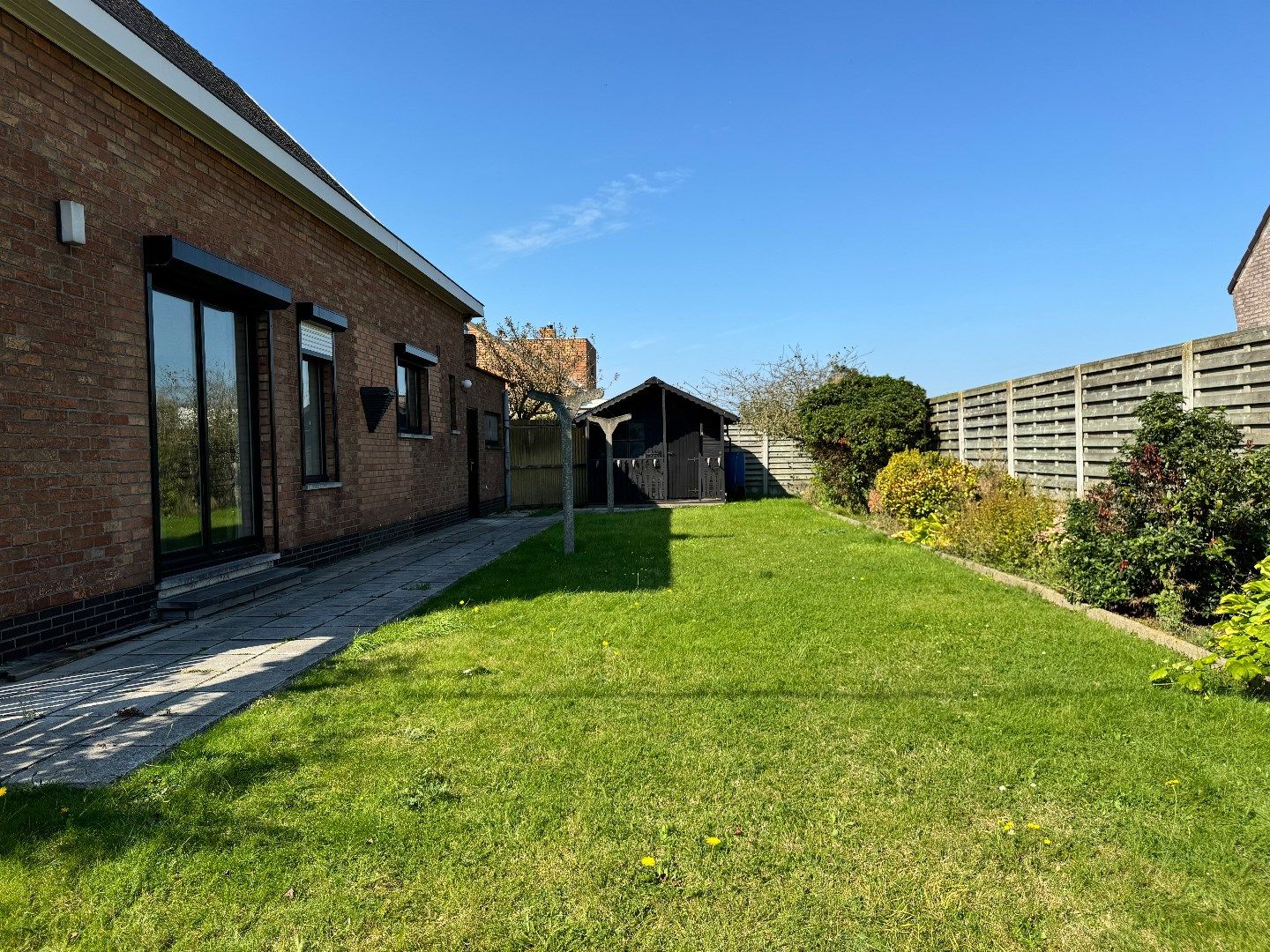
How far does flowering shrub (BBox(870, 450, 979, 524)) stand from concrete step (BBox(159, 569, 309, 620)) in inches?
300

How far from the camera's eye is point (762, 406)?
98.0 ft

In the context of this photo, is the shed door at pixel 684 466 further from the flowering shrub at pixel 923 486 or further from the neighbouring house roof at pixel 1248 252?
the neighbouring house roof at pixel 1248 252

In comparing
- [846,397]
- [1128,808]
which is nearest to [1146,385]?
[1128,808]

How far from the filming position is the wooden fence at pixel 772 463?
1984cm

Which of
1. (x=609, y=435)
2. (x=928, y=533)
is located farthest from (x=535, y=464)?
(x=928, y=533)

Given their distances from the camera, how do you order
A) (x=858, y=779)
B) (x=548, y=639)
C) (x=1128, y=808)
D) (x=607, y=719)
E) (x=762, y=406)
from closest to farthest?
1. (x=1128, y=808)
2. (x=858, y=779)
3. (x=607, y=719)
4. (x=548, y=639)
5. (x=762, y=406)

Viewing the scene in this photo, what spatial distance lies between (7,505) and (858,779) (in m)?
5.11

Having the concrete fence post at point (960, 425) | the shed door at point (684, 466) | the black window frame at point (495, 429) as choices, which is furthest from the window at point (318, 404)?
the shed door at point (684, 466)

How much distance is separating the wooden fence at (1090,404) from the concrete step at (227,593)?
781 centimetres

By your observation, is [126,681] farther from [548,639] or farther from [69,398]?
[548,639]

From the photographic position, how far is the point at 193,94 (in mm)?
6199

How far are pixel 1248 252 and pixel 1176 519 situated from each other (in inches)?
612

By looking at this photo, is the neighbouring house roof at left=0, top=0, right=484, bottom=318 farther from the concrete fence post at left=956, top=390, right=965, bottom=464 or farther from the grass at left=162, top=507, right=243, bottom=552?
the concrete fence post at left=956, top=390, right=965, bottom=464

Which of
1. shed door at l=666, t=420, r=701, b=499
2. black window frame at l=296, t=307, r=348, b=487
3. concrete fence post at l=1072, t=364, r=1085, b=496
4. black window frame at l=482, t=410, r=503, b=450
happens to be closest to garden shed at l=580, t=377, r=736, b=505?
shed door at l=666, t=420, r=701, b=499
